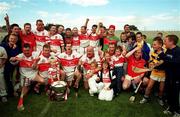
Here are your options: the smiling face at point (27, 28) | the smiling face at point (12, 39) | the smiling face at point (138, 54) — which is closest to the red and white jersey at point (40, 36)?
the smiling face at point (27, 28)

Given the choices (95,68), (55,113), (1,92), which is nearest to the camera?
(55,113)

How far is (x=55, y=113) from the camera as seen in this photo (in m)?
6.20

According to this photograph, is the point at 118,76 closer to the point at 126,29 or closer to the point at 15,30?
the point at 126,29

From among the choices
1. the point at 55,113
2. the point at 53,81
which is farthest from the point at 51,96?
the point at 55,113

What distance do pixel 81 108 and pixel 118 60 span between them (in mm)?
2281

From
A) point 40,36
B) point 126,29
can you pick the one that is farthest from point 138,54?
point 40,36

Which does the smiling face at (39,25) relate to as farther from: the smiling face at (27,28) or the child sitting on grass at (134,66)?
the child sitting on grass at (134,66)

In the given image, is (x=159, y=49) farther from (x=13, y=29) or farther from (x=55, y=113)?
(x=13, y=29)

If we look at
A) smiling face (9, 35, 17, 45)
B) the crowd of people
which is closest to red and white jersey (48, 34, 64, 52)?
the crowd of people

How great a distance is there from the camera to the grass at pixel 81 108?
6.13m

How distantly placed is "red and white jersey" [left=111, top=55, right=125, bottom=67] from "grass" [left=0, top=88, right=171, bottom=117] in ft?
3.61

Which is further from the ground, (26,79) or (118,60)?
(118,60)

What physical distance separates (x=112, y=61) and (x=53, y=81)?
2.06 metres

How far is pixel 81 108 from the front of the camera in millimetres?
6535
